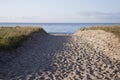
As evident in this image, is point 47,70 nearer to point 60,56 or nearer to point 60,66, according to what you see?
point 60,66

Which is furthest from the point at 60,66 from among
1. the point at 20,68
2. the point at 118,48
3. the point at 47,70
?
the point at 118,48

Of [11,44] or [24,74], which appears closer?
[24,74]

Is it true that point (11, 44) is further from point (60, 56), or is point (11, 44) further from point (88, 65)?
point (88, 65)

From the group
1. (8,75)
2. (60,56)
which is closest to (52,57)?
(60,56)

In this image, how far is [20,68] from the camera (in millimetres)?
11203

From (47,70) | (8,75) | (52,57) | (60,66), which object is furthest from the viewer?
(52,57)

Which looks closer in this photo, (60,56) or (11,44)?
(60,56)

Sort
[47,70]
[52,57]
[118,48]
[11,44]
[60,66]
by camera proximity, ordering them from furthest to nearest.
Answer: [118,48] → [11,44] → [52,57] → [60,66] → [47,70]

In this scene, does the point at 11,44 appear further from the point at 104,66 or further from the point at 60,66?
the point at 104,66

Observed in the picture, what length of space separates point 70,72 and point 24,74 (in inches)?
64.1

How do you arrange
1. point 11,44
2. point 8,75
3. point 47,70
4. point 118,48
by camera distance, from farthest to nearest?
point 118,48, point 11,44, point 47,70, point 8,75

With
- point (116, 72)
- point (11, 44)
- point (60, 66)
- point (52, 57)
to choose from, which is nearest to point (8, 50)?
point (11, 44)

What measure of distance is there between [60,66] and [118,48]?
6359 millimetres

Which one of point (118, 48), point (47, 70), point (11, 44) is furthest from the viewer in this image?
point (118, 48)
